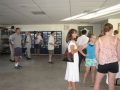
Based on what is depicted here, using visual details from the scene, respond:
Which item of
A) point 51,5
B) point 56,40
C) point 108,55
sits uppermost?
point 51,5

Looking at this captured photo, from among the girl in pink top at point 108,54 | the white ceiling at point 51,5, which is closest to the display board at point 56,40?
the white ceiling at point 51,5

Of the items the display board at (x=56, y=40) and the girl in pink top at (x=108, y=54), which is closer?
the girl in pink top at (x=108, y=54)

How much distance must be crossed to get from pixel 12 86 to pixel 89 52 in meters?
2.29

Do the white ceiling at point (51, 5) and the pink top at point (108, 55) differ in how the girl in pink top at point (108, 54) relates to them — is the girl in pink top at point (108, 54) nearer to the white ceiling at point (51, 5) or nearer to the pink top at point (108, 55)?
the pink top at point (108, 55)

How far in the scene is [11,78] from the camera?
450 cm

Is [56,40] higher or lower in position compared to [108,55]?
higher

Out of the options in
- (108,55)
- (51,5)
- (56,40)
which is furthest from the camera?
(56,40)

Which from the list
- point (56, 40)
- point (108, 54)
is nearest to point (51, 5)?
point (108, 54)

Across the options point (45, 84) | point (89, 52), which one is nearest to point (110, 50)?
point (89, 52)

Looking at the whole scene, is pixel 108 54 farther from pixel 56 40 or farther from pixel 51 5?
pixel 56 40

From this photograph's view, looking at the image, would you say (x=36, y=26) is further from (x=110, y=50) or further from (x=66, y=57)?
(x=110, y=50)

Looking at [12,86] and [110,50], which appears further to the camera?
[12,86]

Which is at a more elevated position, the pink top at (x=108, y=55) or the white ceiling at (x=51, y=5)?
the white ceiling at (x=51, y=5)

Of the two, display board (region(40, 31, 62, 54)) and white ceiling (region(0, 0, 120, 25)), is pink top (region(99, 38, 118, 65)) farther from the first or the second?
display board (region(40, 31, 62, 54))
